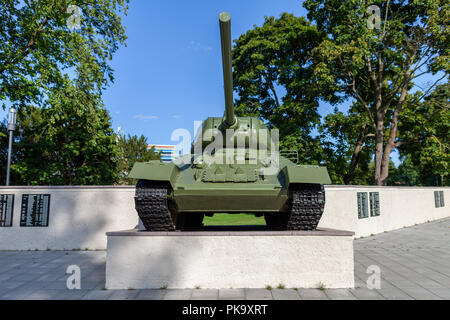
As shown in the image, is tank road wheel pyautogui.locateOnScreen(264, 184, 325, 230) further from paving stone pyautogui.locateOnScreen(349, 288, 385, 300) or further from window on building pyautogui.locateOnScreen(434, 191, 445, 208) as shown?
window on building pyautogui.locateOnScreen(434, 191, 445, 208)

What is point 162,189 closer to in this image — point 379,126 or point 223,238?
point 223,238

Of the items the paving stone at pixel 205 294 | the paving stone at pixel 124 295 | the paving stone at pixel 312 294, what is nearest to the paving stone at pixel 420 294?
the paving stone at pixel 312 294

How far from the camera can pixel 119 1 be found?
12117 mm

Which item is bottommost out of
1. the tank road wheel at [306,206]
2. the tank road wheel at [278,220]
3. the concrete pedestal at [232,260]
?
the concrete pedestal at [232,260]

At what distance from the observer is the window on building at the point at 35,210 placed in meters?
8.32

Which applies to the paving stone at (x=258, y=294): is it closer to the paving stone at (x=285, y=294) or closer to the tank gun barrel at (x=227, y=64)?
the paving stone at (x=285, y=294)

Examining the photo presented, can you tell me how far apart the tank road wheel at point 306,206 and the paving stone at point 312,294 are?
105 centimetres

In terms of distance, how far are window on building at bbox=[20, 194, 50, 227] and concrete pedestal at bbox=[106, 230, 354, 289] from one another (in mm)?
5045

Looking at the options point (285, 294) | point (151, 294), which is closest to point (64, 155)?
point (151, 294)

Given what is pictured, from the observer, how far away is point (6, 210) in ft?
27.3

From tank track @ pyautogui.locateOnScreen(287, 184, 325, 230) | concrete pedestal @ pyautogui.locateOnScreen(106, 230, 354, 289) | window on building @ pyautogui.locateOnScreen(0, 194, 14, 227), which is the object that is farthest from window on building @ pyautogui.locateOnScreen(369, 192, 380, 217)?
window on building @ pyautogui.locateOnScreen(0, 194, 14, 227)

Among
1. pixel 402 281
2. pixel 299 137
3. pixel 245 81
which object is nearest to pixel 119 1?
pixel 245 81

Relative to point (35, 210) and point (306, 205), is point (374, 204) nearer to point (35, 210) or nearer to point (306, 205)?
point (306, 205)

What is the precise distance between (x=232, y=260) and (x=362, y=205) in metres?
7.59
